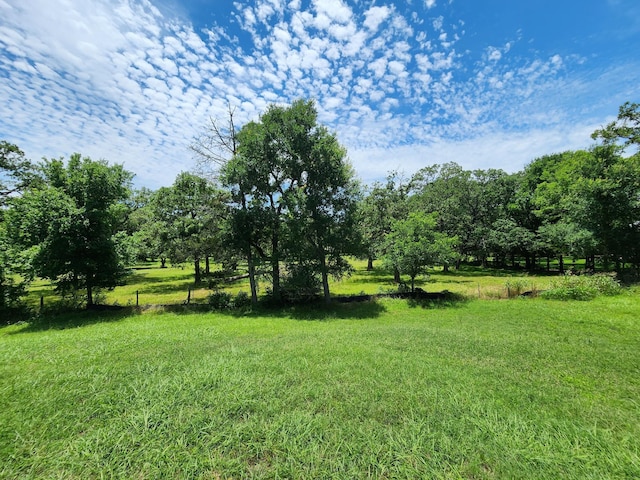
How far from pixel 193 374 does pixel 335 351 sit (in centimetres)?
359

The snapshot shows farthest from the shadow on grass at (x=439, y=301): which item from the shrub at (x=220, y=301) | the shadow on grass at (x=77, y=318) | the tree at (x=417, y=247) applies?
the shadow on grass at (x=77, y=318)

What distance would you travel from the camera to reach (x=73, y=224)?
13.1 meters

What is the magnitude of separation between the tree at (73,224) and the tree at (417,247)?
15.8m

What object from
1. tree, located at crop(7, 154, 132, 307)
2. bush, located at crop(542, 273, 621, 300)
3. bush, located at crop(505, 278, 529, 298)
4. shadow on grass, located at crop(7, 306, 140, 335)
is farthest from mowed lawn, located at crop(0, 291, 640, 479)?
bush, located at crop(505, 278, 529, 298)

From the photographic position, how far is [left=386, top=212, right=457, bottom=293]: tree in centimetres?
1595

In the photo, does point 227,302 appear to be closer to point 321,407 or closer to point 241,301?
point 241,301

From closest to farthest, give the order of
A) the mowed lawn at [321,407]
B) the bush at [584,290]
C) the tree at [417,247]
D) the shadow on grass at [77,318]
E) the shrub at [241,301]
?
the mowed lawn at [321,407], the shadow on grass at [77,318], the bush at [584,290], the shrub at [241,301], the tree at [417,247]

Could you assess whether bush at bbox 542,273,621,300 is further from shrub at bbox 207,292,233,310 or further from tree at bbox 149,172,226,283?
tree at bbox 149,172,226,283

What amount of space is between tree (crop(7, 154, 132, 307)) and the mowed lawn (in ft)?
20.3

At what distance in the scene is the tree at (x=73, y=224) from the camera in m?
12.8

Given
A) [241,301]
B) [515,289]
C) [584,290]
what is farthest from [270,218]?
[584,290]

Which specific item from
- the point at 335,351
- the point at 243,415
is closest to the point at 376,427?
the point at 243,415

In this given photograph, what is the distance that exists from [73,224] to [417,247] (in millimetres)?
18239

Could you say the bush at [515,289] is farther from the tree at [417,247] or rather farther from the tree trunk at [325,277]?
the tree trunk at [325,277]
